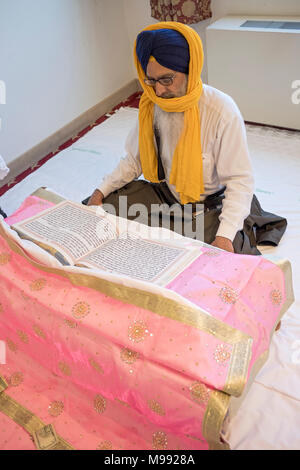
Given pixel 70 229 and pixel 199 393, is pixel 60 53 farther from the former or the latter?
pixel 199 393

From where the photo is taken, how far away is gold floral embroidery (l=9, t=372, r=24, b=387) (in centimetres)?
126

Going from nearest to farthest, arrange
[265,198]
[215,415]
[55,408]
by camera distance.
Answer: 1. [215,415]
2. [55,408]
3. [265,198]

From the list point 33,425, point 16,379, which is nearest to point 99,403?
point 33,425

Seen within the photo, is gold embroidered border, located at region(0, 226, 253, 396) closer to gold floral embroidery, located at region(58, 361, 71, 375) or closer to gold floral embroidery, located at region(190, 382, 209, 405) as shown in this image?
gold floral embroidery, located at region(190, 382, 209, 405)

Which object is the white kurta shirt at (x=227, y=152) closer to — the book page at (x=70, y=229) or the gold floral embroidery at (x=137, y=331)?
the book page at (x=70, y=229)

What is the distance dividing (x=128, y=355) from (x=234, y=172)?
0.74 meters

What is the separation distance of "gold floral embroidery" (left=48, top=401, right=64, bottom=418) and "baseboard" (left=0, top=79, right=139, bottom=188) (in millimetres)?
1639

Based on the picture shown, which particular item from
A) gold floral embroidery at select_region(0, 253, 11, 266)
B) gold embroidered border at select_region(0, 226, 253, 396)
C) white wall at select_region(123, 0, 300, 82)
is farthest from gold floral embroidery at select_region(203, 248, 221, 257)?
white wall at select_region(123, 0, 300, 82)

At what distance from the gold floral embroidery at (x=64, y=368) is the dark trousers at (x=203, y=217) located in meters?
0.66

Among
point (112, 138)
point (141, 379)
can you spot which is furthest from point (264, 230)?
point (112, 138)

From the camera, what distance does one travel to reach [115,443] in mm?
1093

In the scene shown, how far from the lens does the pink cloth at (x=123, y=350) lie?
0.91m

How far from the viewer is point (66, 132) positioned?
111 inches
